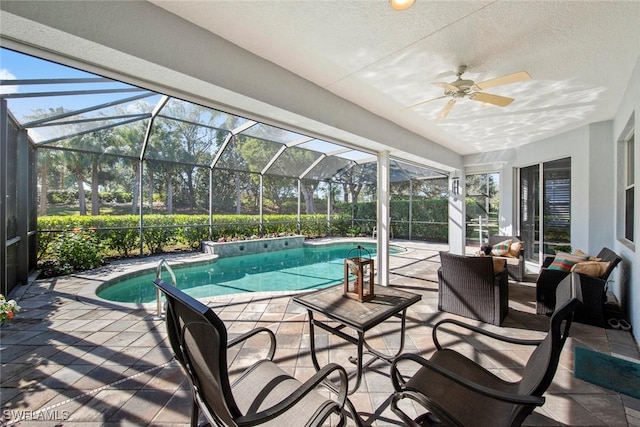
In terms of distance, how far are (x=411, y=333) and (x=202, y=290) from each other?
4.49m

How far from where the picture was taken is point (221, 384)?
1087 mm

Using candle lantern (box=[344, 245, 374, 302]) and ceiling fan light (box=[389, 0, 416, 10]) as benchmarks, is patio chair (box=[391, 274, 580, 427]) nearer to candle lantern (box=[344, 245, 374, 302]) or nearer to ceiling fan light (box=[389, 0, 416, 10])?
candle lantern (box=[344, 245, 374, 302])

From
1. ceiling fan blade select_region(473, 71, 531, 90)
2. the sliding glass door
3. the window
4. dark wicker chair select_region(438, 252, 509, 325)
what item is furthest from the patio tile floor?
ceiling fan blade select_region(473, 71, 531, 90)

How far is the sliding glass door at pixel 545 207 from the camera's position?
5410 mm

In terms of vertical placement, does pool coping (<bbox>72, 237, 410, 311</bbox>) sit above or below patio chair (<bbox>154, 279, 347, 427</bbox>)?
below

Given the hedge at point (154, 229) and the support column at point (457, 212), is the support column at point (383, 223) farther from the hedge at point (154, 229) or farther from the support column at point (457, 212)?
the hedge at point (154, 229)

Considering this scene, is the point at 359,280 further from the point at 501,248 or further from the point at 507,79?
the point at 501,248

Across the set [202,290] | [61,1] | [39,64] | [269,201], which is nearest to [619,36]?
[61,1]

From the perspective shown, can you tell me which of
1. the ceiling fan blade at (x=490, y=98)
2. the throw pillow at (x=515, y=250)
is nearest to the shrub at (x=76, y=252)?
the ceiling fan blade at (x=490, y=98)

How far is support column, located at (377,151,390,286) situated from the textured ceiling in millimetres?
1238

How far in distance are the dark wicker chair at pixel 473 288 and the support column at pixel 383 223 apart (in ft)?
3.91

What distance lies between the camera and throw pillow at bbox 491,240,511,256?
17.0 ft

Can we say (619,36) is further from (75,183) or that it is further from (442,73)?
(75,183)

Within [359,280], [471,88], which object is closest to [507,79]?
[471,88]
